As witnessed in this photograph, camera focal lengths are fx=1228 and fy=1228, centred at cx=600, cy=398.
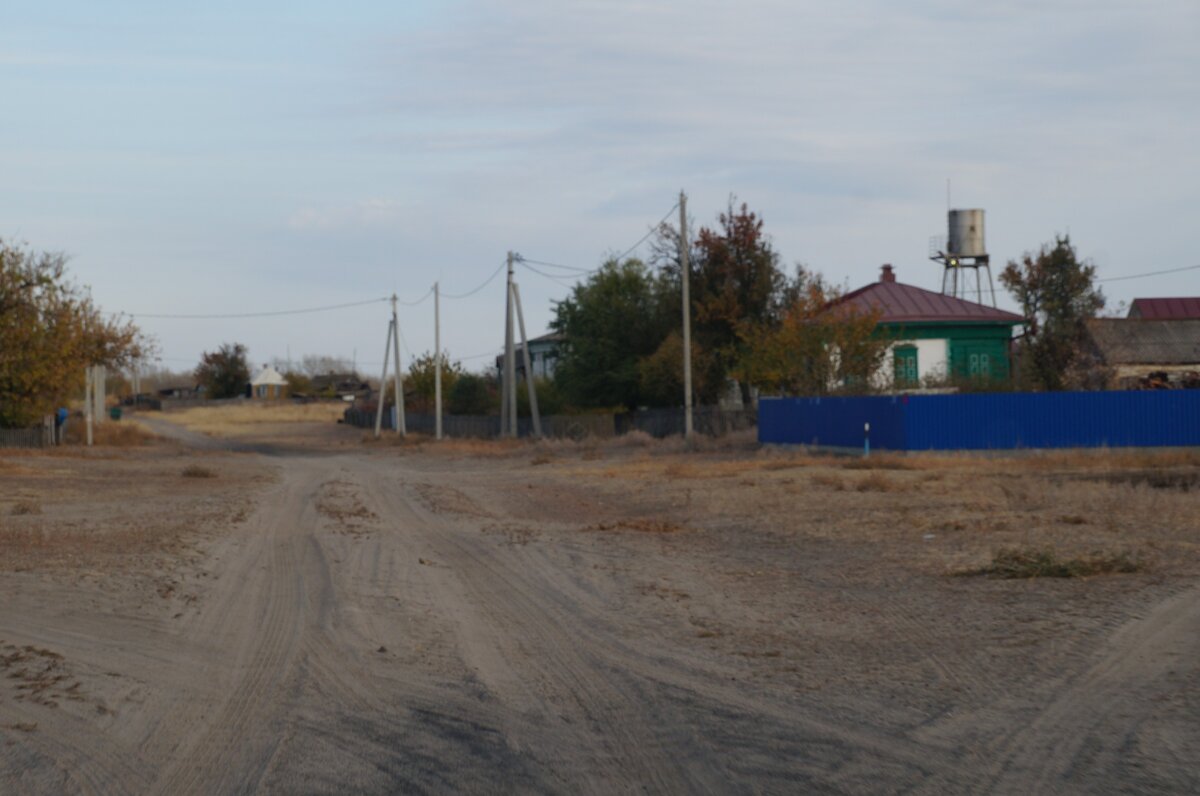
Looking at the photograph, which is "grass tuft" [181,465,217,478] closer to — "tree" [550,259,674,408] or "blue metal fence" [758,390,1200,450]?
"blue metal fence" [758,390,1200,450]

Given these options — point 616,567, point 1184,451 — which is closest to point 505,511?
point 616,567

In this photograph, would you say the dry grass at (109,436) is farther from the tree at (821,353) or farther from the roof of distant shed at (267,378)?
the roof of distant shed at (267,378)

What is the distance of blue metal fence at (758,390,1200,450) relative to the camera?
3528 centimetres

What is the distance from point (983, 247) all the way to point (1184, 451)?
123ft

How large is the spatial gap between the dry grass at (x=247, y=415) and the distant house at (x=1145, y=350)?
2212 inches

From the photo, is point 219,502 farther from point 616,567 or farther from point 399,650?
point 399,650

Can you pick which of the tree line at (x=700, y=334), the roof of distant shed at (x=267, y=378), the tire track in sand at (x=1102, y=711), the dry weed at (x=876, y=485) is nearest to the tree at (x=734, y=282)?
the tree line at (x=700, y=334)

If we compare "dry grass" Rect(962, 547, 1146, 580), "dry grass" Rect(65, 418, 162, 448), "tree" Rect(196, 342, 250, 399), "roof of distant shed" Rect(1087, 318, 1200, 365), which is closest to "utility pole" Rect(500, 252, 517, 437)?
"dry grass" Rect(65, 418, 162, 448)

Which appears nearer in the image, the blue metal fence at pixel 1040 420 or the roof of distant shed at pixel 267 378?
the blue metal fence at pixel 1040 420

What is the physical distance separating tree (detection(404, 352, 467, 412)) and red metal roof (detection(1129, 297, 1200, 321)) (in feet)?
151

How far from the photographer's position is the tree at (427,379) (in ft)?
246

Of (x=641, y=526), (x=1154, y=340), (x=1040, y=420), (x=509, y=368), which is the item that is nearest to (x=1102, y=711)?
(x=641, y=526)

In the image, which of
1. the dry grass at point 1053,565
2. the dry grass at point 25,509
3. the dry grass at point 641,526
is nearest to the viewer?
the dry grass at point 1053,565

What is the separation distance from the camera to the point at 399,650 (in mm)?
9711
